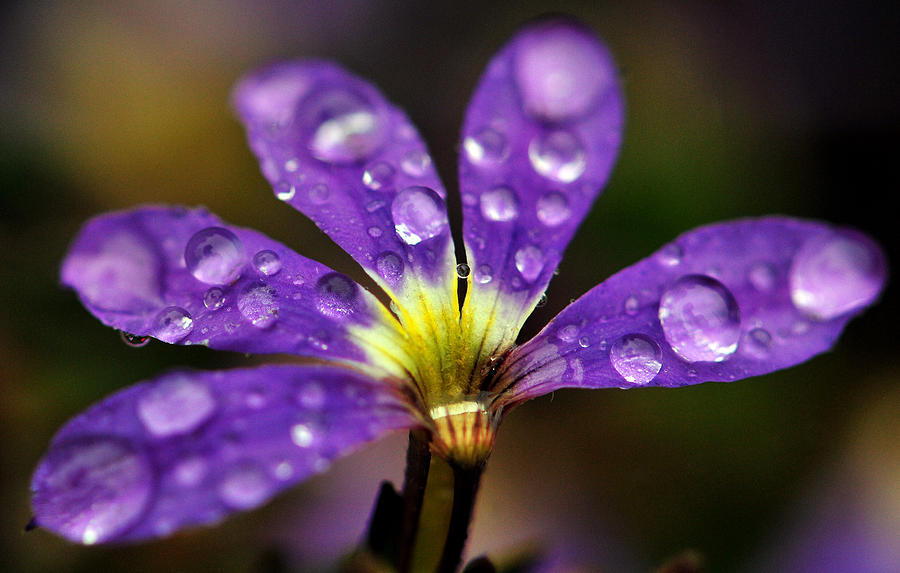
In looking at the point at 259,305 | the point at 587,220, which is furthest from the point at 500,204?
the point at 587,220

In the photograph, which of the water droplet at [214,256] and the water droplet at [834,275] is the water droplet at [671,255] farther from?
the water droplet at [214,256]

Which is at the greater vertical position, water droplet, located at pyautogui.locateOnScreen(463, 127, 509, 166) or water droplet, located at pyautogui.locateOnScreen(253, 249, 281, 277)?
water droplet, located at pyautogui.locateOnScreen(463, 127, 509, 166)

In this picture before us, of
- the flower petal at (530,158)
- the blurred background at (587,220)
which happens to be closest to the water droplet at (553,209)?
the flower petal at (530,158)

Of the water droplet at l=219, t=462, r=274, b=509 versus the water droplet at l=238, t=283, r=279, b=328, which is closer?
the water droplet at l=219, t=462, r=274, b=509

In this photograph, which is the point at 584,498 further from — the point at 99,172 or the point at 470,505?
the point at 99,172

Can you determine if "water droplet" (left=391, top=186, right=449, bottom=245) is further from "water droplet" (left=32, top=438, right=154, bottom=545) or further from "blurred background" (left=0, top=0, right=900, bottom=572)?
"blurred background" (left=0, top=0, right=900, bottom=572)

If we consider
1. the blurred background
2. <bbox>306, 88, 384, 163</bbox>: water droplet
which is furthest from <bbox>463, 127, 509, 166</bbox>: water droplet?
the blurred background
